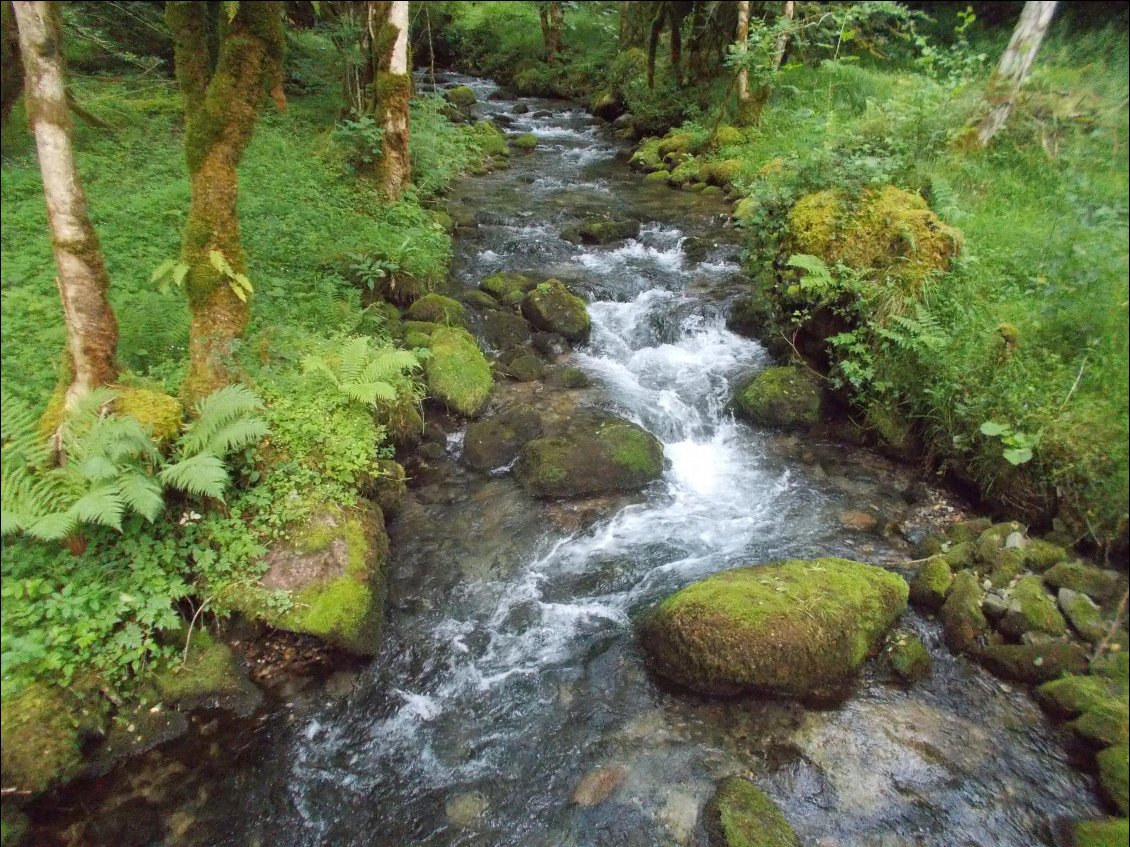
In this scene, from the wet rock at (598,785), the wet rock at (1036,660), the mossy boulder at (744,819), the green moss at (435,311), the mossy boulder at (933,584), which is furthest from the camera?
the green moss at (435,311)

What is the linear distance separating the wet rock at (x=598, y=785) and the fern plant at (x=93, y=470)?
3.51m

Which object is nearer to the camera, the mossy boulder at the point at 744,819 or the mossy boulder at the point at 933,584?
the mossy boulder at the point at 744,819

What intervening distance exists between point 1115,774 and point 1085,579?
1.53 metres

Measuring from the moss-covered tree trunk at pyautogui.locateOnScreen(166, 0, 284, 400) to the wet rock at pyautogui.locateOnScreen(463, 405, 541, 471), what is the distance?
9.52 ft

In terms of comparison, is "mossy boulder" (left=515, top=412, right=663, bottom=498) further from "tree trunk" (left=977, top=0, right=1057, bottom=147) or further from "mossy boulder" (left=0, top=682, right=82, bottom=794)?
"tree trunk" (left=977, top=0, right=1057, bottom=147)

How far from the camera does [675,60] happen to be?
2077 cm

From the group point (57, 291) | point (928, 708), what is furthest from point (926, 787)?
point (57, 291)

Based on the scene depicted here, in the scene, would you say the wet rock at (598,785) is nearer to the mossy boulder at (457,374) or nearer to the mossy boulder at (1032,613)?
the mossy boulder at (1032,613)

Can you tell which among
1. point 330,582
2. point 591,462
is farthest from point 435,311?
point 330,582

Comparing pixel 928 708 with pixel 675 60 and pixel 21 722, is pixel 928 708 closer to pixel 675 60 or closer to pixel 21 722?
pixel 21 722

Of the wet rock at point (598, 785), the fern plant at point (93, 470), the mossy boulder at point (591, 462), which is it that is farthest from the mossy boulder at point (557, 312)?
the wet rock at point (598, 785)

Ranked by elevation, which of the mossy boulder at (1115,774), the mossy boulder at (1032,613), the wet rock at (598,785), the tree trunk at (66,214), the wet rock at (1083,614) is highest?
the tree trunk at (66,214)

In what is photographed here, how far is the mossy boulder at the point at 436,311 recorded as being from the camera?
9.38 m

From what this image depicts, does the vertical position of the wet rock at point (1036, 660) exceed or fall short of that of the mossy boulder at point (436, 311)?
it falls short
